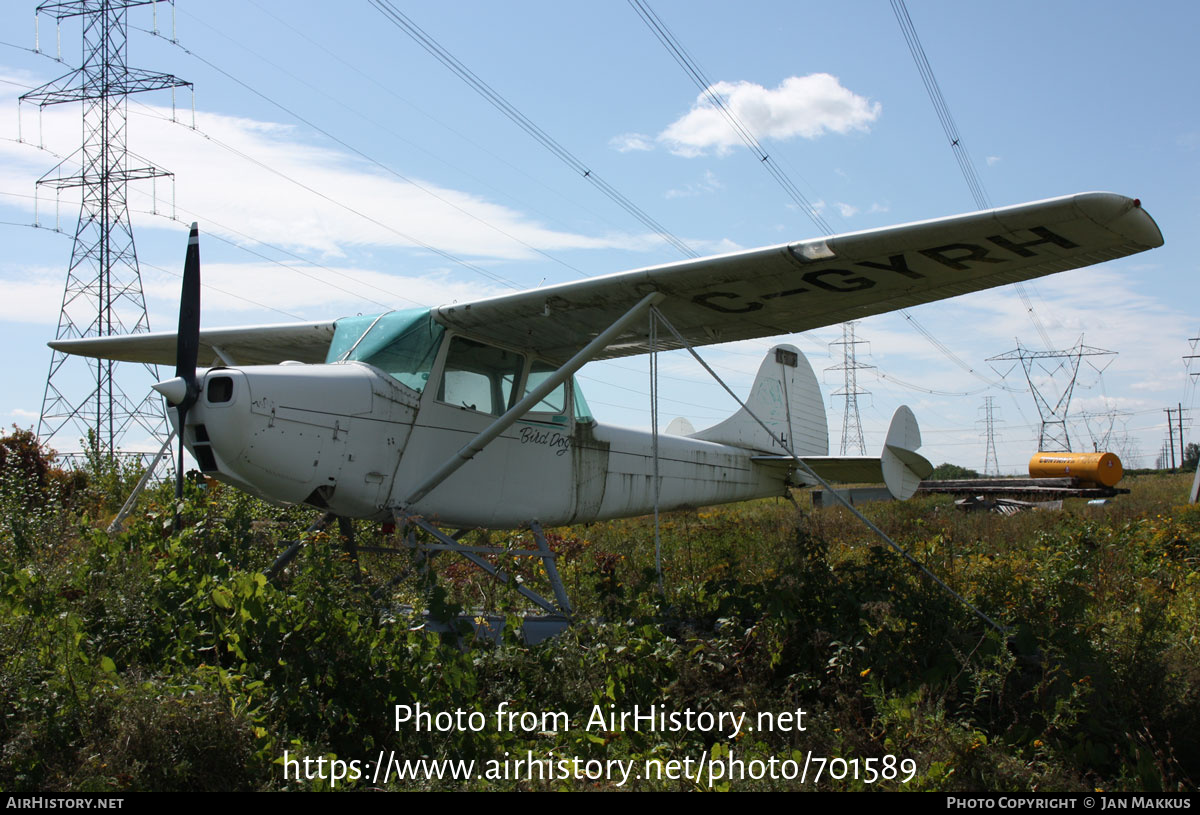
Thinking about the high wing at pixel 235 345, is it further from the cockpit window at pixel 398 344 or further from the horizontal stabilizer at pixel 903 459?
the horizontal stabilizer at pixel 903 459

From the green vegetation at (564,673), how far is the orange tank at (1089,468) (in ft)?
72.5

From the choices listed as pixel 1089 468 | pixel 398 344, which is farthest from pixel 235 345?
pixel 1089 468

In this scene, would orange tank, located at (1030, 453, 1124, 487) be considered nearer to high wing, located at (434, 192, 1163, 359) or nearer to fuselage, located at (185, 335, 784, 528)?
fuselage, located at (185, 335, 784, 528)

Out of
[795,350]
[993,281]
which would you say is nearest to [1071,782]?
[993,281]

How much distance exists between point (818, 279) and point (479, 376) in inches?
128

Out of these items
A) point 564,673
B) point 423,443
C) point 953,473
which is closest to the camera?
point 564,673

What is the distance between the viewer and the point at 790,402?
12.6 m

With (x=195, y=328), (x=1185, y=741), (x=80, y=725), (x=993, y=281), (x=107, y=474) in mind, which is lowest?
(x=1185, y=741)

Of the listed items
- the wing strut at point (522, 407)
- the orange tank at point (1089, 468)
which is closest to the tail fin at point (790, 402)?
the wing strut at point (522, 407)

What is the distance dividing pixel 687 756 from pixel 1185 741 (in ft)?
8.42

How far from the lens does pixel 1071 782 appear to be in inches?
133

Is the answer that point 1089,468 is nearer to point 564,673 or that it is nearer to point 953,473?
point 564,673

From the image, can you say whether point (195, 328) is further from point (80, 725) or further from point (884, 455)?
point (884, 455)

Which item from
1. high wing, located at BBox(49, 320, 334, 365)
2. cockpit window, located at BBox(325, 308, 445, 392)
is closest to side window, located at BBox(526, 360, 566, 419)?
cockpit window, located at BBox(325, 308, 445, 392)
